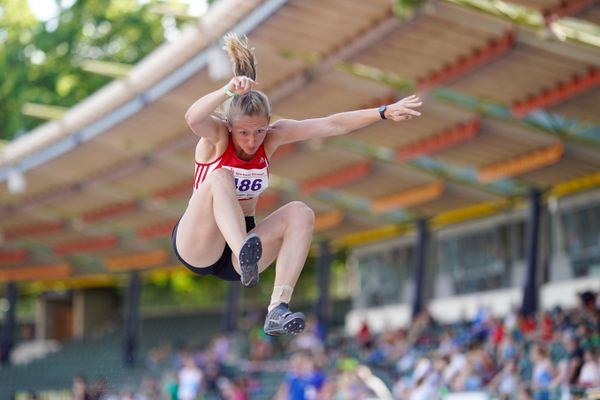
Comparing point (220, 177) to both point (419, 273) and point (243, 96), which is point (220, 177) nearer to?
point (243, 96)

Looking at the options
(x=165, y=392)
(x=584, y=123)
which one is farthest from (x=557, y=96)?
(x=165, y=392)

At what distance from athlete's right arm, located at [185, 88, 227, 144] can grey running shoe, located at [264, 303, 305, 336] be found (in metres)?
1.02

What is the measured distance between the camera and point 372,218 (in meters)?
28.7

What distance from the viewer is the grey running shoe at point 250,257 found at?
6.30 m

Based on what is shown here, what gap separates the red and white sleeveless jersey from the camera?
261 inches

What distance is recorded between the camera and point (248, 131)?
646cm

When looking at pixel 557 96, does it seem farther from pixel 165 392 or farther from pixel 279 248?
pixel 279 248

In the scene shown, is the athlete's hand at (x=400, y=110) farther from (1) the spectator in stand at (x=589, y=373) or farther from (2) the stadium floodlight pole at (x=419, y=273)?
(2) the stadium floodlight pole at (x=419, y=273)

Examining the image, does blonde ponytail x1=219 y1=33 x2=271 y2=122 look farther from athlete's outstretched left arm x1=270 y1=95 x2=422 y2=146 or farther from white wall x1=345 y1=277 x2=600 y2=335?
white wall x1=345 y1=277 x2=600 y2=335

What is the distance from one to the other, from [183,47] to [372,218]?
1103cm

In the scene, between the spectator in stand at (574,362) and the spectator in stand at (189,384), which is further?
the spectator in stand at (189,384)

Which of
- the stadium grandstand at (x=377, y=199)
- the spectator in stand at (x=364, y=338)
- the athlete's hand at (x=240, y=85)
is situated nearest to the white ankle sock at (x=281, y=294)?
the athlete's hand at (x=240, y=85)

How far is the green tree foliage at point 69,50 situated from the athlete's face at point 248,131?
35.1m

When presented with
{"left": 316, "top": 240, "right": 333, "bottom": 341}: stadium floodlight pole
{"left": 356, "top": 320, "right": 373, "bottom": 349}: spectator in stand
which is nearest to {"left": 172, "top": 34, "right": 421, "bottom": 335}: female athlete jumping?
{"left": 356, "top": 320, "right": 373, "bottom": 349}: spectator in stand
